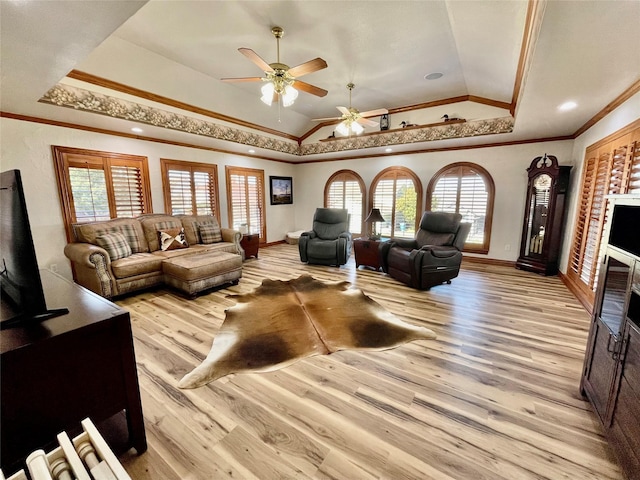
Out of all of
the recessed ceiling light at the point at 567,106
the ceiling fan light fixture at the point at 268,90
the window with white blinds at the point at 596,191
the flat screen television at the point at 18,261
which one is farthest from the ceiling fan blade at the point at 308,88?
the window with white blinds at the point at 596,191

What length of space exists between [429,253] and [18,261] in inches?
150

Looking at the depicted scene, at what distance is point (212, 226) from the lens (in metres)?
4.88

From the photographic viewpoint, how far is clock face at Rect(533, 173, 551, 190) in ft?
14.1

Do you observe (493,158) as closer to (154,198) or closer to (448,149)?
(448,149)

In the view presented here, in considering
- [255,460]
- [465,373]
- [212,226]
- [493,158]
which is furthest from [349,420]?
[493,158]

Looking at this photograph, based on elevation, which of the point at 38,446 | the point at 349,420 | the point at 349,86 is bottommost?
the point at 349,420

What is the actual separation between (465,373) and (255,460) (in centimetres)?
159

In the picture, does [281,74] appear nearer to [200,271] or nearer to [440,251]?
[200,271]

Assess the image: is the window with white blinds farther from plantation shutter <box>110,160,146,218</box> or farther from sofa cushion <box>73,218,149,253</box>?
plantation shutter <box>110,160,146,218</box>

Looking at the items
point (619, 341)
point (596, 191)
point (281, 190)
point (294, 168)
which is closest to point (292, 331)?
point (619, 341)

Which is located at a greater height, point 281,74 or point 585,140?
point 281,74

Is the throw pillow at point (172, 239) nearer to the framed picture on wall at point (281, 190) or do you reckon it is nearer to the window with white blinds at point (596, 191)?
the framed picture on wall at point (281, 190)

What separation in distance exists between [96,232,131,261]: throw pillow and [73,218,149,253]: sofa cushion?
11cm

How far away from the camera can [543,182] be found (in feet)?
14.3
